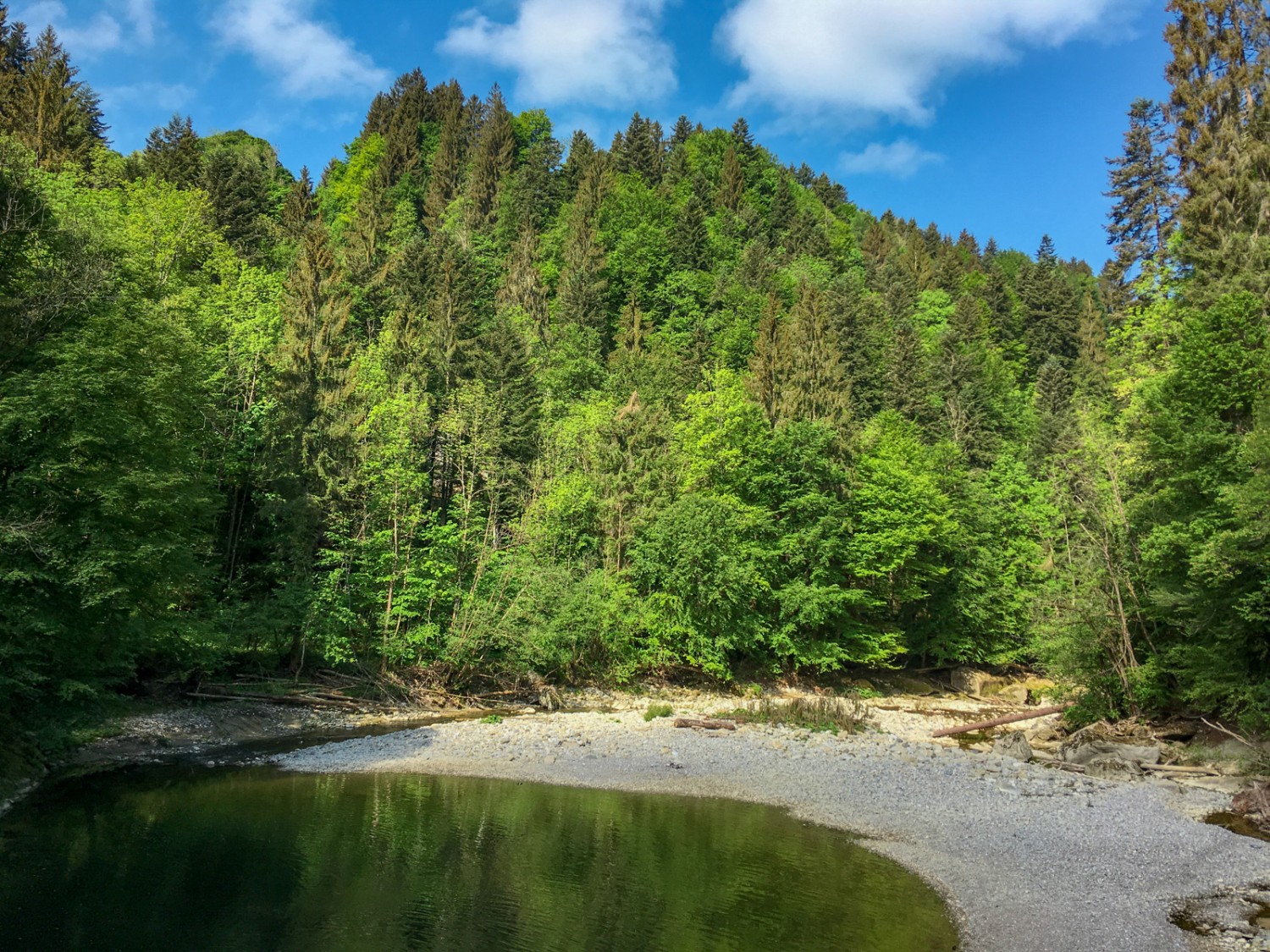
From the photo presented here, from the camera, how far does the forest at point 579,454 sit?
53.6ft

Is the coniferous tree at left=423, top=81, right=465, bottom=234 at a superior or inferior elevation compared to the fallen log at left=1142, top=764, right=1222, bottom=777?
superior

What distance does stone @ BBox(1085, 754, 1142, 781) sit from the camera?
58.6 feet

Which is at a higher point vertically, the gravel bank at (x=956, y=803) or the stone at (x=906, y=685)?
the gravel bank at (x=956, y=803)

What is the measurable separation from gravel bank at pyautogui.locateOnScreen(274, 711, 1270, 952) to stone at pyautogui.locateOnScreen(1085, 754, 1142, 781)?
2.23 feet

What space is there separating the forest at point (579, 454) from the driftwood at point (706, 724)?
6.11 metres

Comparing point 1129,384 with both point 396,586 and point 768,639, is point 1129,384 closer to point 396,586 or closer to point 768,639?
point 768,639

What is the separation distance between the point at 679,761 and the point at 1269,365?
17423 mm

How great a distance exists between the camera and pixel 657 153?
83.6 metres

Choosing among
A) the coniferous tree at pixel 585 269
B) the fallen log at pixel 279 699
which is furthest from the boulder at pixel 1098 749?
the coniferous tree at pixel 585 269

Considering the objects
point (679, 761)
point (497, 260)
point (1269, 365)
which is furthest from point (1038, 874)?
point (497, 260)

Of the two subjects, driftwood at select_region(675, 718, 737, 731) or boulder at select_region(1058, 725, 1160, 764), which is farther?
driftwood at select_region(675, 718, 737, 731)

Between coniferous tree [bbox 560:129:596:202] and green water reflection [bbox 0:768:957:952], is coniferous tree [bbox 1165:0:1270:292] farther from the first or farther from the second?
coniferous tree [bbox 560:129:596:202]

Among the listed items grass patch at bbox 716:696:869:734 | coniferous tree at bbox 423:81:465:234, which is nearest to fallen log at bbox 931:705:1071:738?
grass patch at bbox 716:696:869:734

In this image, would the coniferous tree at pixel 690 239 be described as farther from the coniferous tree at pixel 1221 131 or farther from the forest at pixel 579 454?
the coniferous tree at pixel 1221 131
